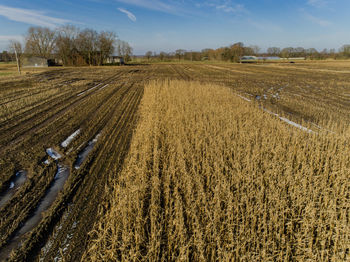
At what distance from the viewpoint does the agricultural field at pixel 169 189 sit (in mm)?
2629

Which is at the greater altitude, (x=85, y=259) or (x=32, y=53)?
(x=32, y=53)

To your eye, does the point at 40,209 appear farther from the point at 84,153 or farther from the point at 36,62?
the point at 36,62

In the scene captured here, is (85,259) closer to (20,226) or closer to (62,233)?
(62,233)

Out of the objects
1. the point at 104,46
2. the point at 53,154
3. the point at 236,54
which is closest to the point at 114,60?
the point at 104,46

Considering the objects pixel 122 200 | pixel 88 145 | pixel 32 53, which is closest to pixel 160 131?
pixel 88 145

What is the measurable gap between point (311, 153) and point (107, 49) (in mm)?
63702

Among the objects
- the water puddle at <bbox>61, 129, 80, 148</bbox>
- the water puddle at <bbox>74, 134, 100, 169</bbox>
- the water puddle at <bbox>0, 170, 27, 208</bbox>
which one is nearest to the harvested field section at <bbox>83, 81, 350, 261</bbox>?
the water puddle at <bbox>74, 134, 100, 169</bbox>

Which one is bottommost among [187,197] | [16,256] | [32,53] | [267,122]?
[16,256]

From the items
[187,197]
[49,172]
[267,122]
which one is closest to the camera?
[187,197]

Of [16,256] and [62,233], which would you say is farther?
[62,233]

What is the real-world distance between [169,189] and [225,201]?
3.32 ft

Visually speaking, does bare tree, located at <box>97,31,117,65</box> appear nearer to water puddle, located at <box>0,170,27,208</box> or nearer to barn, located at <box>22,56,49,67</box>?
barn, located at <box>22,56,49,67</box>

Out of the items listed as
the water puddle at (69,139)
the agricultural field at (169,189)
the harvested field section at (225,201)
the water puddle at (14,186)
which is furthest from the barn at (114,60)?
the water puddle at (14,186)

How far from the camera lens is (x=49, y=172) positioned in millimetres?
4668
